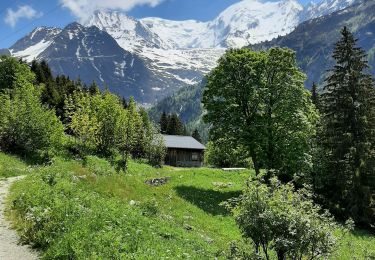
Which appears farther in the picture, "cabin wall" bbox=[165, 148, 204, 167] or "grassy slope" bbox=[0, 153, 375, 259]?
"cabin wall" bbox=[165, 148, 204, 167]

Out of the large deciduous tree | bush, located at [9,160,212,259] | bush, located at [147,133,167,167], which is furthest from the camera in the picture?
bush, located at [147,133,167,167]

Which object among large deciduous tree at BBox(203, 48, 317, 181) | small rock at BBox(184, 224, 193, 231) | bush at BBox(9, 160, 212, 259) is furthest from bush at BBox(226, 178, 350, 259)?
large deciduous tree at BBox(203, 48, 317, 181)

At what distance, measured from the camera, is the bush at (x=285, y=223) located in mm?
14195

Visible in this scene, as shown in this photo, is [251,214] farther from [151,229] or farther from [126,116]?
[126,116]

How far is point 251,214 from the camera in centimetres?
1483

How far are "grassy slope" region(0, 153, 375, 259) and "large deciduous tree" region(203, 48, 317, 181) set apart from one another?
548 centimetres

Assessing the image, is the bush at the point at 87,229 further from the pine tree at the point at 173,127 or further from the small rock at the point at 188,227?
the pine tree at the point at 173,127

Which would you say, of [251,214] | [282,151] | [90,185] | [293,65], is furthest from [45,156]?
[251,214]

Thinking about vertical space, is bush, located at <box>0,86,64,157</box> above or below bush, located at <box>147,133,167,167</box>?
A: above

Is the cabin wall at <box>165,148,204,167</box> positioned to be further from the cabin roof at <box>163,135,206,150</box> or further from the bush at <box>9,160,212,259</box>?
the bush at <box>9,160,212,259</box>

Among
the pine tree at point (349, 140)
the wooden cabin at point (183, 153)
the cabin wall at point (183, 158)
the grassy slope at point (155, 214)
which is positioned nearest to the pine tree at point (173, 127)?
the wooden cabin at point (183, 153)

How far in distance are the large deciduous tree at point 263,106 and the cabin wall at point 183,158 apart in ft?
185

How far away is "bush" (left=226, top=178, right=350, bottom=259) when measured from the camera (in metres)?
14.2

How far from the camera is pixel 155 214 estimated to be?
23172mm
